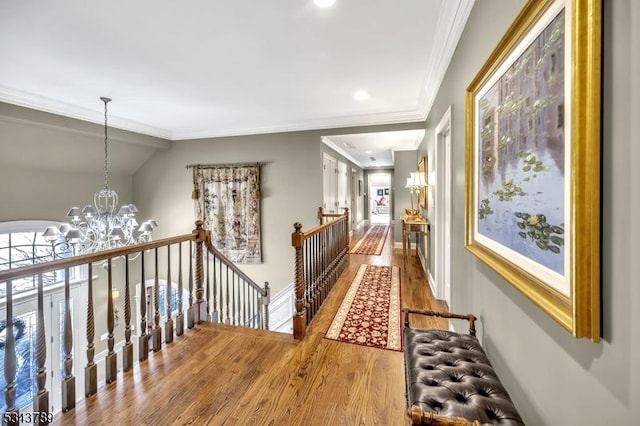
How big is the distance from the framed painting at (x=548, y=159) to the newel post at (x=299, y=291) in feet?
4.87

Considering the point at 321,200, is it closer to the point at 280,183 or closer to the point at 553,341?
the point at 280,183

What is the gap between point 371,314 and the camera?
3027 mm

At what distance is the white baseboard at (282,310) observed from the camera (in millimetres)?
4730

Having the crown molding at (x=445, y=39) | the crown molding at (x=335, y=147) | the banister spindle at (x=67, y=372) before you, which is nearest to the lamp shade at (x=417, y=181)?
the crown molding at (x=445, y=39)

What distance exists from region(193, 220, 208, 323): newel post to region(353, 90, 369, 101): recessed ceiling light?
258cm

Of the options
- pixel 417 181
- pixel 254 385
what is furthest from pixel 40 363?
pixel 417 181

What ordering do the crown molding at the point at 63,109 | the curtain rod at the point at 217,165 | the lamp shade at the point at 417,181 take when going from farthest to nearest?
1. the curtain rod at the point at 217,165
2. the lamp shade at the point at 417,181
3. the crown molding at the point at 63,109

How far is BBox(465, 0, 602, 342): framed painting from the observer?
723mm

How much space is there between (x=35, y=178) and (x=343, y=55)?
16.6 feet

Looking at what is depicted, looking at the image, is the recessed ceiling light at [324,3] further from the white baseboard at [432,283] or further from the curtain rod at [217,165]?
the curtain rod at [217,165]

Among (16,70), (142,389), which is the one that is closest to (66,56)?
(16,70)

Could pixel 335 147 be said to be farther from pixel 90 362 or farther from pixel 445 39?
pixel 90 362

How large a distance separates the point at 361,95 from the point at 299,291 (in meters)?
2.75

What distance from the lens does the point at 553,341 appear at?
3.07ft
